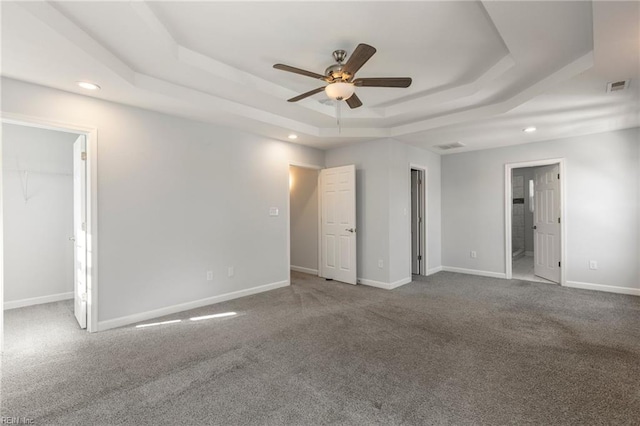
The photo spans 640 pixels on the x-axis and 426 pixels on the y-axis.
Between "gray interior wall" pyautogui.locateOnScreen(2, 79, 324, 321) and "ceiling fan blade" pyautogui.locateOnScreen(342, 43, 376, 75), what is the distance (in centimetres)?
241

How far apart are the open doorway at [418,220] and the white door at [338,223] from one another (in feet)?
4.95

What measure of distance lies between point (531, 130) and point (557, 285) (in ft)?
8.48

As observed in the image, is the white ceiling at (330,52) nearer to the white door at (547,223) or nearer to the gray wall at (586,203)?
the gray wall at (586,203)

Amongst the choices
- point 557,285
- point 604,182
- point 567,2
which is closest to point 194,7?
point 567,2

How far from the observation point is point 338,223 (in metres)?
5.47

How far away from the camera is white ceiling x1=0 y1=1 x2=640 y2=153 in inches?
84.6

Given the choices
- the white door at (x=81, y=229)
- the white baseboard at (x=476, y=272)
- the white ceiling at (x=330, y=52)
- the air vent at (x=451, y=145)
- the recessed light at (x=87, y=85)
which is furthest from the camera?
the white baseboard at (x=476, y=272)

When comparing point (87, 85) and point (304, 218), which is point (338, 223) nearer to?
point (304, 218)

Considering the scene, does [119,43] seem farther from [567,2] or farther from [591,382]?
[591,382]

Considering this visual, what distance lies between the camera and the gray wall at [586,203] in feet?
14.8

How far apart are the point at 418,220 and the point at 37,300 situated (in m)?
6.15

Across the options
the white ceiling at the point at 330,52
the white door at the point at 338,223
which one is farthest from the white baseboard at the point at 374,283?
the white ceiling at the point at 330,52

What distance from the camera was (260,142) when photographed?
4.75m

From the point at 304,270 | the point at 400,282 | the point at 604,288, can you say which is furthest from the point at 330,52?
the point at 604,288
